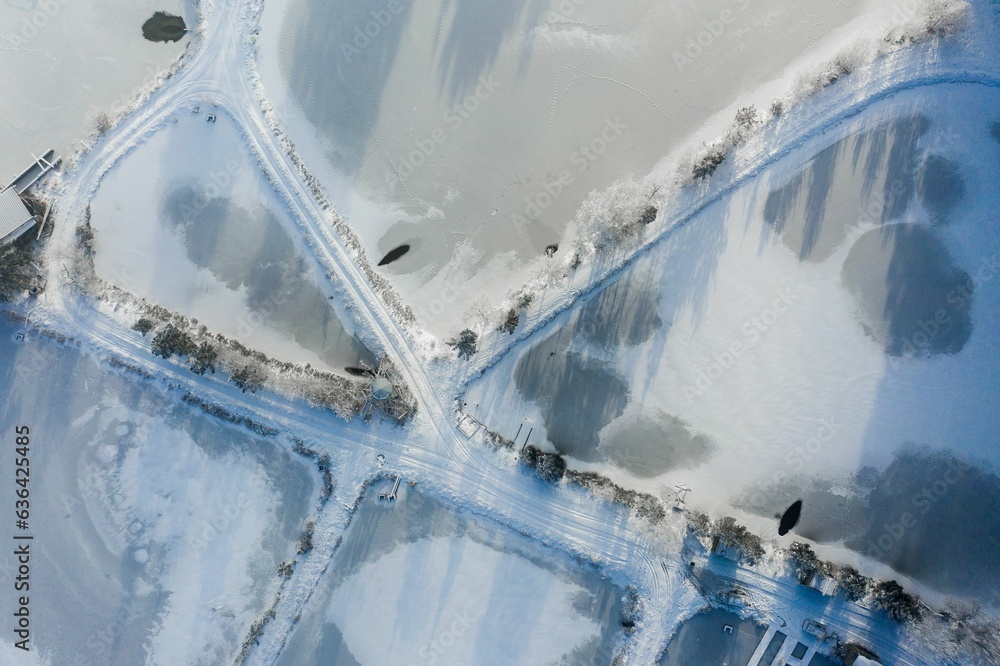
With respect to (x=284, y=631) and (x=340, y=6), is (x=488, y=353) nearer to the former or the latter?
(x=284, y=631)

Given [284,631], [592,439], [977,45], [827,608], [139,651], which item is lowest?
[139,651]

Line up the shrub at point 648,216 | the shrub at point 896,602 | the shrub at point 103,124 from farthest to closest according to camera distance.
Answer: the shrub at point 103,124 < the shrub at point 648,216 < the shrub at point 896,602

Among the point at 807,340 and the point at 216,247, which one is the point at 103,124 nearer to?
the point at 216,247

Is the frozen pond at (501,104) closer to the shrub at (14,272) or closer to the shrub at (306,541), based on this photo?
the shrub at (306,541)

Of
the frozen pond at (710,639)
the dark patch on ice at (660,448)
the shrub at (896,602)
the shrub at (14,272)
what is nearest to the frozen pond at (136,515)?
the shrub at (14,272)

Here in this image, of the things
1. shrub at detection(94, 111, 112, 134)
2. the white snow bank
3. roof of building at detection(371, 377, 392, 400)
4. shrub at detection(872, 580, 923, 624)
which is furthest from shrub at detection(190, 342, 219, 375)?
shrub at detection(872, 580, 923, 624)

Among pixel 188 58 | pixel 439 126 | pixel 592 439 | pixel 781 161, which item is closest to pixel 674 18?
pixel 781 161
